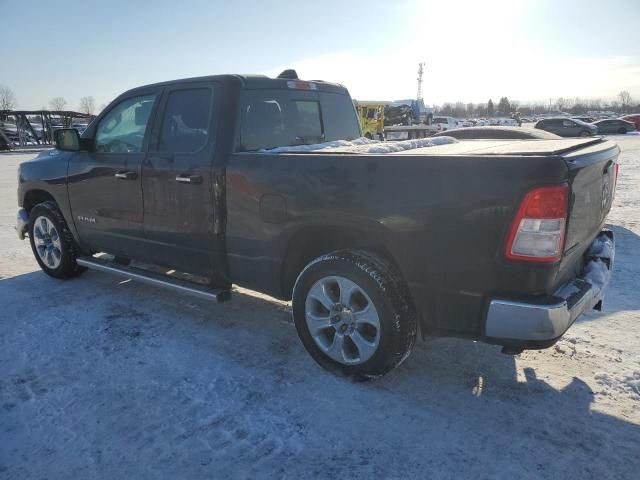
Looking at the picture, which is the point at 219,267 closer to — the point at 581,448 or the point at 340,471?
the point at 340,471

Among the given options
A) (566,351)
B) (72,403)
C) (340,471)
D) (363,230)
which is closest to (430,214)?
(363,230)

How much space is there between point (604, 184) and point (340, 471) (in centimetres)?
241

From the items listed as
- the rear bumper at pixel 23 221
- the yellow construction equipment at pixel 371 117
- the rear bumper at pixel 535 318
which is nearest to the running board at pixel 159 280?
the rear bumper at pixel 23 221

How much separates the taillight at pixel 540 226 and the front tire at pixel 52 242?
14.6 feet

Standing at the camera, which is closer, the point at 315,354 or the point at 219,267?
the point at 315,354

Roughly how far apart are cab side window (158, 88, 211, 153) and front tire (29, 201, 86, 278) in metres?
1.82

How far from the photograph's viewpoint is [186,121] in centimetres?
395

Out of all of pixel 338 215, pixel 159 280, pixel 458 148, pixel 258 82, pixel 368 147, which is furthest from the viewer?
pixel 159 280

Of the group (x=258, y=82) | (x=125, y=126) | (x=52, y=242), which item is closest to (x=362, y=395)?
(x=258, y=82)

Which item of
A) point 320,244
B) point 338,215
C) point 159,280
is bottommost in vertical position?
point 159,280

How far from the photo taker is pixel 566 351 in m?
3.47

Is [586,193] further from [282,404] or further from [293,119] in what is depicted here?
[293,119]

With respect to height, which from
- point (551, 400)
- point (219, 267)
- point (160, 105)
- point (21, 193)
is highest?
point (160, 105)

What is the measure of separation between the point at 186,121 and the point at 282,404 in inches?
92.2
